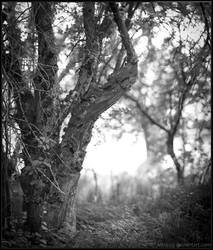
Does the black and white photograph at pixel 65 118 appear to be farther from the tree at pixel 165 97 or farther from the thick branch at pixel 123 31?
the tree at pixel 165 97

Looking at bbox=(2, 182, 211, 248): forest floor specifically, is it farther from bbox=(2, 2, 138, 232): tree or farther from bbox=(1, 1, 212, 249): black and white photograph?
bbox=(2, 2, 138, 232): tree

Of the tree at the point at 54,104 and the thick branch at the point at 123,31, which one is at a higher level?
the thick branch at the point at 123,31

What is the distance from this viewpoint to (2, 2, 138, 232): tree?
5180 millimetres

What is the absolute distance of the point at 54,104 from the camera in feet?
18.0

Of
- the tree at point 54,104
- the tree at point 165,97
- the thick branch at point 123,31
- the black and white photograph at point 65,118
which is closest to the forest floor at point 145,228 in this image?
the black and white photograph at point 65,118

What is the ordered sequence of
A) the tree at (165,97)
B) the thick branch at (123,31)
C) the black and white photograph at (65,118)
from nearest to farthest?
the black and white photograph at (65,118) → the thick branch at (123,31) → the tree at (165,97)

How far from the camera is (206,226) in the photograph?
6.45 metres

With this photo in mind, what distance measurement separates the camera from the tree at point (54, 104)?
5.18m

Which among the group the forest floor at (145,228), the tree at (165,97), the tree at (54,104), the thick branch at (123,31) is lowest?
the forest floor at (145,228)

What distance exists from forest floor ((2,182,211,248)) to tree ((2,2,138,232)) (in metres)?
0.51

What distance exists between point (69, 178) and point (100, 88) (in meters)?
1.62

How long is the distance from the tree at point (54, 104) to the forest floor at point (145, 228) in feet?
1.66

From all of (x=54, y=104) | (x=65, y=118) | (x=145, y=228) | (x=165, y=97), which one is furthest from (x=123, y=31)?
(x=165, y=97)

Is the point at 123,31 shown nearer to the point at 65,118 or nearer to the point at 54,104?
the point at 54,104
